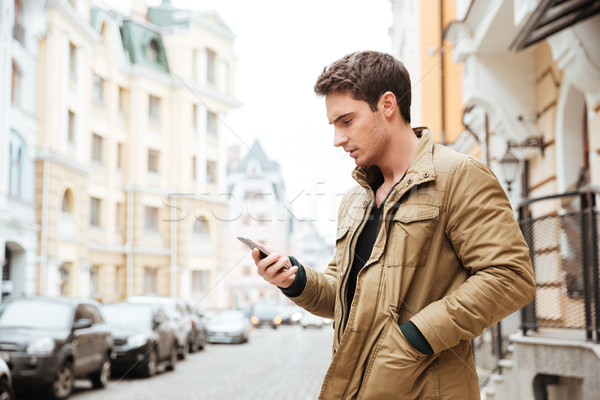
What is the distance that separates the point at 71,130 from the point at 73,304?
20.5 meters

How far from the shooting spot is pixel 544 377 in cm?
613

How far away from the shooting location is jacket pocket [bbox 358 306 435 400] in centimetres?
180

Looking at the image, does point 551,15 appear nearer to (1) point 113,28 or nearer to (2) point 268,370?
(2) point 268,370

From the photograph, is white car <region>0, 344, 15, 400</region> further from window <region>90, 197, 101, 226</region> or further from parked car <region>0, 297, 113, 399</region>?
Result: window <region>90, 197, 101, 226</region>

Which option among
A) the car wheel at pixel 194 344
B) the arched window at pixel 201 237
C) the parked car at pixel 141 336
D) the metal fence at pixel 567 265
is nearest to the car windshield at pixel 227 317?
the car wheel at pixel 194 344

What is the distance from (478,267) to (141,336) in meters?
11.8

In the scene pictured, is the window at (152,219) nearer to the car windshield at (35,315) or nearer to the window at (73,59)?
the window at (73,59)

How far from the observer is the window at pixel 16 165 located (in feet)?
76.2

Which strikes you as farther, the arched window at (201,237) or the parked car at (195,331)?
the arched window at (201,237)

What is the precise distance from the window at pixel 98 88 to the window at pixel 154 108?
3974mm

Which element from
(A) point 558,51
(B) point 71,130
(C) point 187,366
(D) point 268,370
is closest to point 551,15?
(A) point 558,51

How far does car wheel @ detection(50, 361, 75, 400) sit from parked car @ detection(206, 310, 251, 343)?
562 inches

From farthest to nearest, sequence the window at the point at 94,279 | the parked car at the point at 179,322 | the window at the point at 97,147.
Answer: the window at the point at 97,147, the window at the point at 94,279, the parked car at the point at 179,322

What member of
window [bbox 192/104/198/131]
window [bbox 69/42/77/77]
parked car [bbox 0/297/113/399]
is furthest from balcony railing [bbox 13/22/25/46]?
window [bbox 192/104/198/131]
